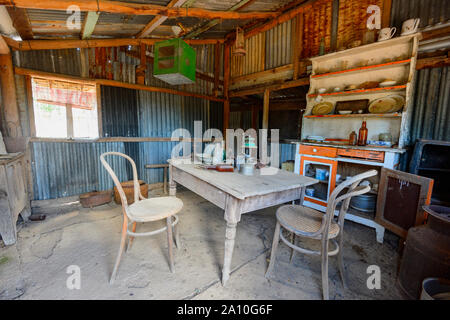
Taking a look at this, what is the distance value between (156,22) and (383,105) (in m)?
4.14

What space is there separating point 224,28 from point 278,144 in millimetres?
3528

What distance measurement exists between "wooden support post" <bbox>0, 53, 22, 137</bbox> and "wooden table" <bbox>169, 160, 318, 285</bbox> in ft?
10.7

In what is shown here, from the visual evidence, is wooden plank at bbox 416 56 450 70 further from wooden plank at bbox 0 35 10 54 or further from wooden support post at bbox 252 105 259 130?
wooden plank at bbox 0 35 10 54

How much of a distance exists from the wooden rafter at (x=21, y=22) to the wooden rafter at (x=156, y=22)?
5.69 ft

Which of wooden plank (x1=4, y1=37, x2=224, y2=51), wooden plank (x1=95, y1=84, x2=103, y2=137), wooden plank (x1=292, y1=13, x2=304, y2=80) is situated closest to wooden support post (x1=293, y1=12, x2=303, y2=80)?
wooden plank (x1=292, y1=13, x2=304, y2=80)

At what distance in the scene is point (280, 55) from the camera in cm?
486

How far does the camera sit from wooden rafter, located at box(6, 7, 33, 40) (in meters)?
2.70

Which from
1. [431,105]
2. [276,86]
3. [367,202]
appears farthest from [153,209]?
[431,105]

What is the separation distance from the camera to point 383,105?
3256 millimetres

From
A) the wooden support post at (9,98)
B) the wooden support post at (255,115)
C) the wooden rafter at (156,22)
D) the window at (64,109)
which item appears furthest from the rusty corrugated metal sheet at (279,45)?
the wooden support post at (9,98)
